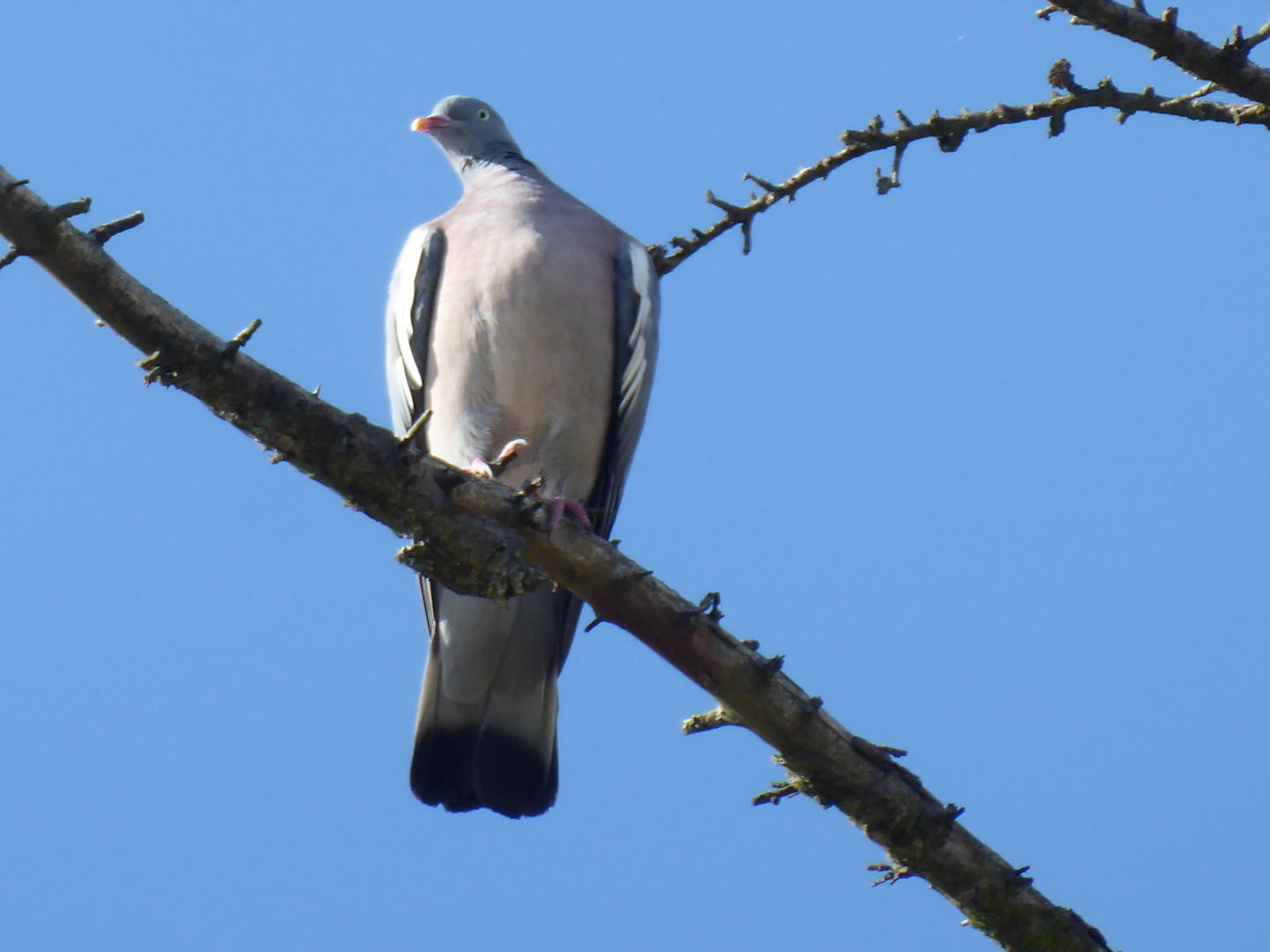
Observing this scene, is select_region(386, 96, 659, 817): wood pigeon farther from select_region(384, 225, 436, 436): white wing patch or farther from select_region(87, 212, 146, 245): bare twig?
select_region(87, 212, 146, 245): bare twig

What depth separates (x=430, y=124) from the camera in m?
5.43

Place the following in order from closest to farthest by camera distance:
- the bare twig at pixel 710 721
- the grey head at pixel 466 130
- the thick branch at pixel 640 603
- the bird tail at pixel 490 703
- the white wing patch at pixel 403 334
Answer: the thick branch at pixel 640 603 < the bare twig at pixel 710 721 < the bird tail at pixel 490 703 < the white wing patch at pixel 403 334 < the grey head at pixel 466 130

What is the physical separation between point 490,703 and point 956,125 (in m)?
2.33

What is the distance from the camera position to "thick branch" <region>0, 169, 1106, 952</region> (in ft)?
8.64

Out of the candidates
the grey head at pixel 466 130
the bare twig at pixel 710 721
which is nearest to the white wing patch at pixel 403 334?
the grey head at pixel 466 130

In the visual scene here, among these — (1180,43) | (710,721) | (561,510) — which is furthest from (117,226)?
(1180,43)

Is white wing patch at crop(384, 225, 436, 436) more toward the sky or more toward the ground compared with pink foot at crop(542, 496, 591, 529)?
more toward the sky

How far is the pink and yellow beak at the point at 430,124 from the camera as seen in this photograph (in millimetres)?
5430

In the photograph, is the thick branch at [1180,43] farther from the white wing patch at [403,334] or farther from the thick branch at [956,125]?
the white wing patch at [403,334]

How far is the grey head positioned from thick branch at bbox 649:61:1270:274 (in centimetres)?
259

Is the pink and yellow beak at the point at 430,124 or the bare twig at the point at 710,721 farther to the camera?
the pink and yellow beak at the point at 430,124

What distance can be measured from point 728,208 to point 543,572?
2.99 feet

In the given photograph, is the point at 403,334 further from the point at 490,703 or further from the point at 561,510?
the point at 561,510

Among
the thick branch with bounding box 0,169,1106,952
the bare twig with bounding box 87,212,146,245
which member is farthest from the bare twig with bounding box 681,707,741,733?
the bare twig with bounding box 87,212,146,245
